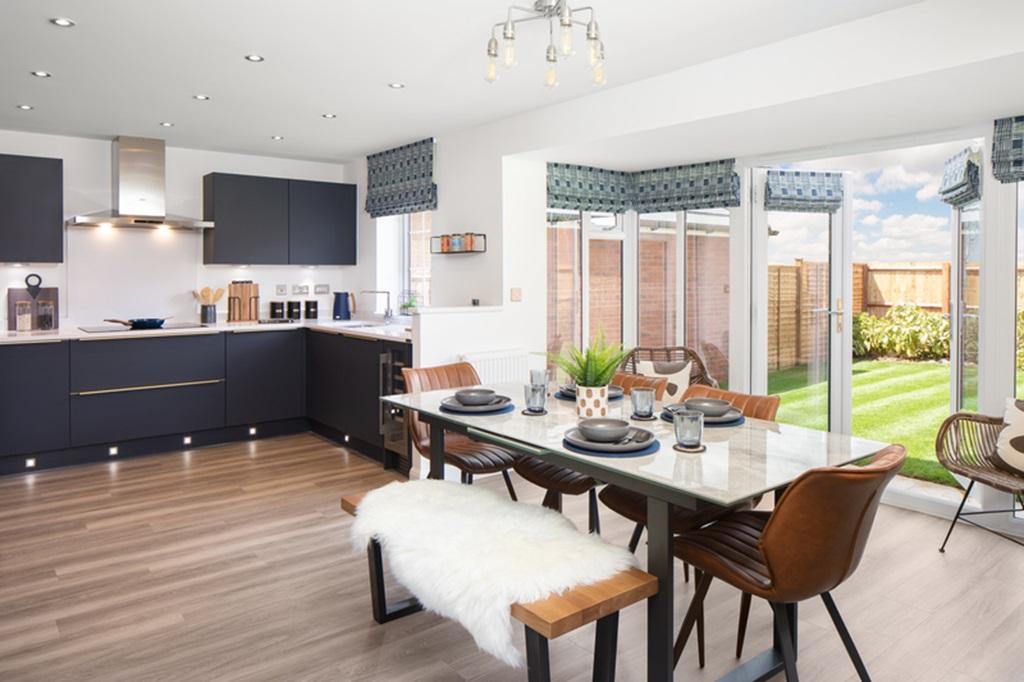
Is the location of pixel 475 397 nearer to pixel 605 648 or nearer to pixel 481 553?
pixel 481 553

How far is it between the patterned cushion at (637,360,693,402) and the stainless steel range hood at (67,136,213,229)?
3.69 m

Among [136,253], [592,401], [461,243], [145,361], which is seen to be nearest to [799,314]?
[461,243]

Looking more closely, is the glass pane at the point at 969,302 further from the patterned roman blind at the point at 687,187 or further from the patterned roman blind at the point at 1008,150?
the patterned roman blind at the point at 687,187

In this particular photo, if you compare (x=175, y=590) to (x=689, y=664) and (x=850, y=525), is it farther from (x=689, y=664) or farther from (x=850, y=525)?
(x=850, y=525)

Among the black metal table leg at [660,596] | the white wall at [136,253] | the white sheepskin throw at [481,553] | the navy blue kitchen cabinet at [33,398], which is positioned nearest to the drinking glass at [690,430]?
the black metal table leg at [660,596]

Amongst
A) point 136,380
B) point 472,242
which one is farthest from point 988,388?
point 136,380

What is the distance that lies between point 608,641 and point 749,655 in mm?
759

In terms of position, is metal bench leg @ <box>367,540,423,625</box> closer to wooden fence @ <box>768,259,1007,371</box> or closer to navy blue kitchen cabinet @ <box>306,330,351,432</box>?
navy blue kitchen cabinet @ <box>306,330,351,432</box>

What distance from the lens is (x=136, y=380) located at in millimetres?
5270

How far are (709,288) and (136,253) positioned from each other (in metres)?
4.55

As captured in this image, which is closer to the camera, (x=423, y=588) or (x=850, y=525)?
(x=850, y=525)

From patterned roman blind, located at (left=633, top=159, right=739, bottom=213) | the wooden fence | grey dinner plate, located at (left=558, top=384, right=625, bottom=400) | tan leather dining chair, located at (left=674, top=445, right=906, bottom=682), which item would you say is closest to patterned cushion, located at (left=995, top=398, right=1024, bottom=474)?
the wooden fence

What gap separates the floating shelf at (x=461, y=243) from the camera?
5.08m

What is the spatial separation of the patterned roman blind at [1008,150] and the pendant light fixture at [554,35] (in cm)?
214
